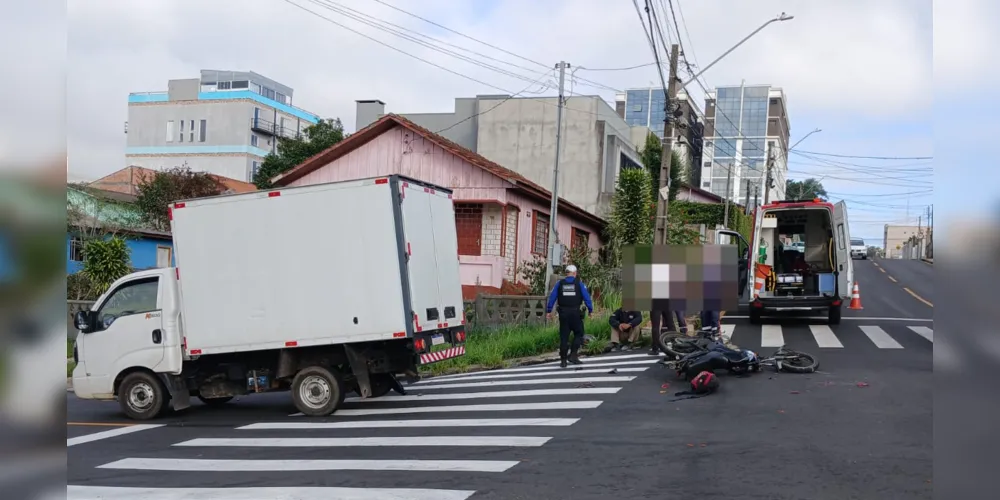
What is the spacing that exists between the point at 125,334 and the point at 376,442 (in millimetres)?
4935

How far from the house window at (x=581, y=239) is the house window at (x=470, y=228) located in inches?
172

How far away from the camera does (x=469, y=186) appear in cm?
2494

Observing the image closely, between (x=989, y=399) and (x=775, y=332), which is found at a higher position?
(x=989, y=399)

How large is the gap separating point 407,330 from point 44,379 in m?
8.85

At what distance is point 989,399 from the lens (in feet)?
6.91

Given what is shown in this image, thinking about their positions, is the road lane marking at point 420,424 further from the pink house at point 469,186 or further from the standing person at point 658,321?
the pink house at point 469,186

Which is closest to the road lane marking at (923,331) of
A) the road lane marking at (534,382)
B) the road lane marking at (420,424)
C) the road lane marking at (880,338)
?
the road lane marking at (880,338)

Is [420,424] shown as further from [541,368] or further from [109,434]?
[541,368]

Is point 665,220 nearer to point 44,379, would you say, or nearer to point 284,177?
point 284,177

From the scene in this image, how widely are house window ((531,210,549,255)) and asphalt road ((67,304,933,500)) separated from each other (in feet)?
42.7

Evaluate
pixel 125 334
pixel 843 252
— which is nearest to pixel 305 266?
pixel 125 334

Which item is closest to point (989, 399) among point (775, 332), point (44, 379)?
point (44, 379)

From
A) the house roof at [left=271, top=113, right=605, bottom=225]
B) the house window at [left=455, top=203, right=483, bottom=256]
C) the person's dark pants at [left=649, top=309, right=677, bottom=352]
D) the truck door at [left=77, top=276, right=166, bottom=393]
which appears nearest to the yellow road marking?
the truck door at [left=77, top=276, right=166, bottom=393]

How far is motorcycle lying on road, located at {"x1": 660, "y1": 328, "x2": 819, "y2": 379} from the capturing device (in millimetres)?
12125
